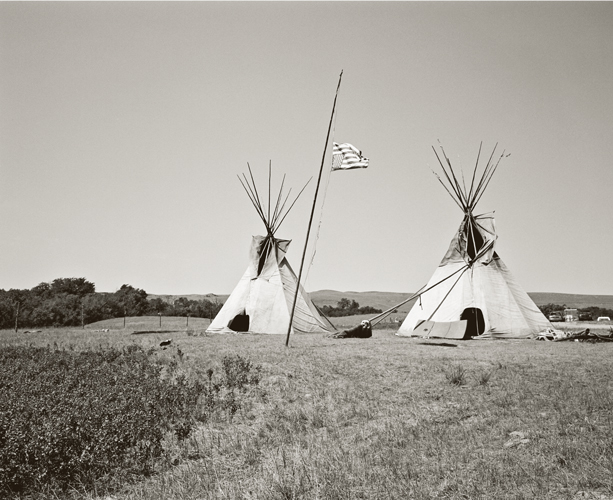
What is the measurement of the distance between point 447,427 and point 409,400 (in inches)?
58.6

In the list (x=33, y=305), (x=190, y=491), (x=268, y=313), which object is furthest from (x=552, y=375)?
(x=33, y=305)

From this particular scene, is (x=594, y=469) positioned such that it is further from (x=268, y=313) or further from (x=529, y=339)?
(x=268, y=313)

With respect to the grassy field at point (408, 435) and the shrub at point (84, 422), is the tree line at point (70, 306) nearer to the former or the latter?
the shrub at point (84, 422)

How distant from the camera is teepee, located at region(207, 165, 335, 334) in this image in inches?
794

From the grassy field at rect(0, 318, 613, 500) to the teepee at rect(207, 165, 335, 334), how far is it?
385 inches

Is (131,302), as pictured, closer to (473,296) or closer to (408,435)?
(473,296)

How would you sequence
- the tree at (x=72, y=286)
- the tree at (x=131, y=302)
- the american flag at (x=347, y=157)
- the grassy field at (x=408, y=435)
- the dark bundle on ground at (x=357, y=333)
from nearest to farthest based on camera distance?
the grassy field at (x=408, y=435)
the american flag at (x=347, y=157)
the dark bundle on ground at (x=357, y=333)
the tree at (x=131, y=302)
the tree at (x=72, y=286)

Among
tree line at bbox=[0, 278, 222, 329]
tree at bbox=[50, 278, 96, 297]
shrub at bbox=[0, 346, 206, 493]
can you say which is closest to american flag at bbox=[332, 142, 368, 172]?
shrub at bbox=[0, 346, 206, 493]

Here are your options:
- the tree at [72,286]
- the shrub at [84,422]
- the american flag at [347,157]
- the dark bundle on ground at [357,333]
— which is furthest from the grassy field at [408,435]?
the tree at [72,286]

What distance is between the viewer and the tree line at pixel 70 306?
1319 inches

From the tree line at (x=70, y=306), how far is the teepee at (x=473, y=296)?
19738mm

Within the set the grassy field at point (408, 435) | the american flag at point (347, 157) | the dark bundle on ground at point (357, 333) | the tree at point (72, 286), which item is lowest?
the grassy field at point (408, 435)

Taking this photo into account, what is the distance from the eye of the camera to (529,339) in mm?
16266

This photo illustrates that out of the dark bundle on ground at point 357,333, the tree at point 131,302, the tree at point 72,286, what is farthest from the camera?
the tree at point 72,286
